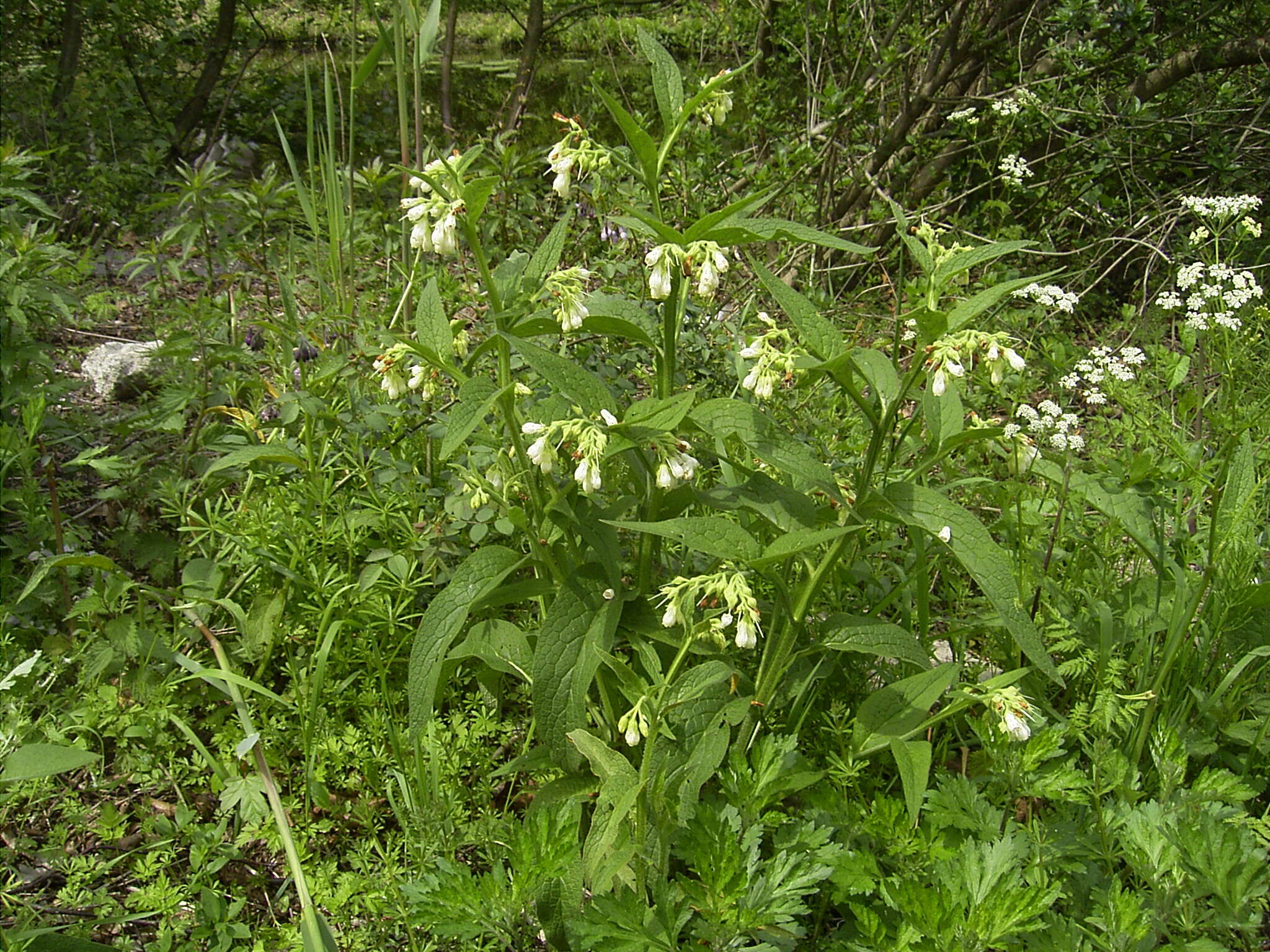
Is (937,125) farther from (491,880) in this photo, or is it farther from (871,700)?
(491,880)

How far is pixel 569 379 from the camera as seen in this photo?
1.41 meters

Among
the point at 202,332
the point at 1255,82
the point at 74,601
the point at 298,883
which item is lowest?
the point at 74,601

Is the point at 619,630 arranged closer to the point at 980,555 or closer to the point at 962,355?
the point at 980,555

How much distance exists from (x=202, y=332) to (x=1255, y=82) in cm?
474

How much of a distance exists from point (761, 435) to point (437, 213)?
662mm

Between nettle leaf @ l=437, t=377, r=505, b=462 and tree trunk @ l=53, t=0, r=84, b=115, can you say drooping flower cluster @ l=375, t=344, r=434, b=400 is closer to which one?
nettle leaf @ l=437, t=377, r=505, b=462

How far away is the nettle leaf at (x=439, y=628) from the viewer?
4.92ft

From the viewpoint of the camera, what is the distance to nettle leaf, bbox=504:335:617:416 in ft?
4.47

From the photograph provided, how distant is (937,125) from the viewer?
14.0 ft

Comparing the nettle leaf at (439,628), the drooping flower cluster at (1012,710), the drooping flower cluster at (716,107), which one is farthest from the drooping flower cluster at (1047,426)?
the nettle leaf at (439,628)

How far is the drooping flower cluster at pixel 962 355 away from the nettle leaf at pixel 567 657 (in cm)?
64

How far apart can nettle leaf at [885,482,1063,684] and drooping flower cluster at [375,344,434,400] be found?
86 cm

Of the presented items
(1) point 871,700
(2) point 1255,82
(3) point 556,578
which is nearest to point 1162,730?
(1) point 871,700

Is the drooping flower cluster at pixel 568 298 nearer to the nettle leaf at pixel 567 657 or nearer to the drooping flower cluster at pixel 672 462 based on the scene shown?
the drooping flower cluster at pixel 672 462
